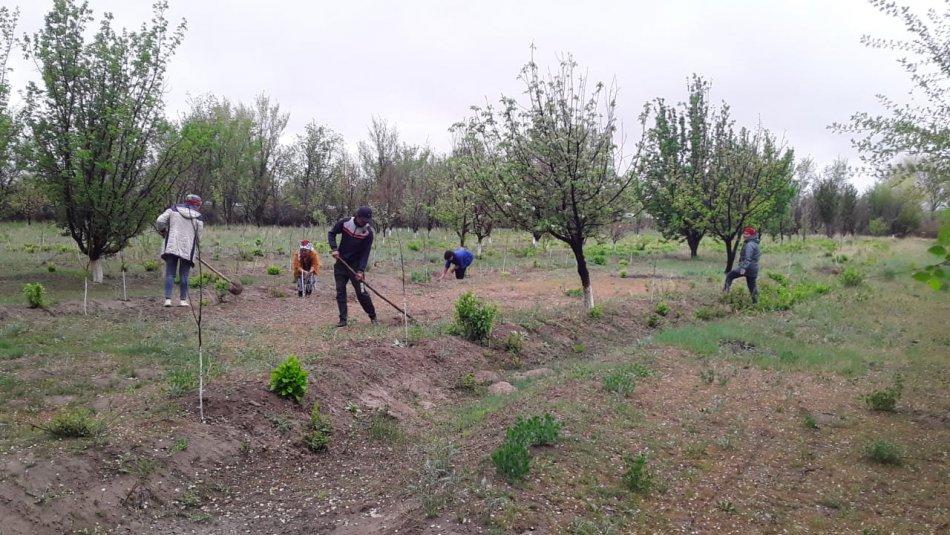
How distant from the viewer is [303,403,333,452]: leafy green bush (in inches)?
233

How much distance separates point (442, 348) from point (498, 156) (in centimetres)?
562

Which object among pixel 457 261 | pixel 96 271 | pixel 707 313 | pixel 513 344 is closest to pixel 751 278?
pixel 707 313

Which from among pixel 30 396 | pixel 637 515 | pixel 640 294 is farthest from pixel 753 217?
pixel 30 396

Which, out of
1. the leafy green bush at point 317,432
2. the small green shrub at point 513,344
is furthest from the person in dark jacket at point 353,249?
the leafy green bush at point 317,432

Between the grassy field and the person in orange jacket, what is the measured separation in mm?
1811

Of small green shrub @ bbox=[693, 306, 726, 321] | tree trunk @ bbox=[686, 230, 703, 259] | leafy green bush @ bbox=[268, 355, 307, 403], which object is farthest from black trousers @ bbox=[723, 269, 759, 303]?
tree trunk @ bbox=[686, 230, 703, 259]

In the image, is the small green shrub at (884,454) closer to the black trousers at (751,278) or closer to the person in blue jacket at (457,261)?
the black trousers at (751,278)

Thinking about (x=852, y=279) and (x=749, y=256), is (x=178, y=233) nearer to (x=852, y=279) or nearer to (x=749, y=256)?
(x=749, y=256)

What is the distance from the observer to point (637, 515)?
4.33 m

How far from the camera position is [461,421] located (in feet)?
22.6

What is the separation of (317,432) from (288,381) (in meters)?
0.65

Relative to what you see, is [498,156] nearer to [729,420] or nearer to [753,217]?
[729,420]

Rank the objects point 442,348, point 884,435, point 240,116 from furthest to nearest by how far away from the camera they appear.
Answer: point 240,116, point 442,348, point 884,435

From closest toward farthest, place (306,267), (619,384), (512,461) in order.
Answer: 1. (512,461)
2. (619,384)
3. (306,267)
